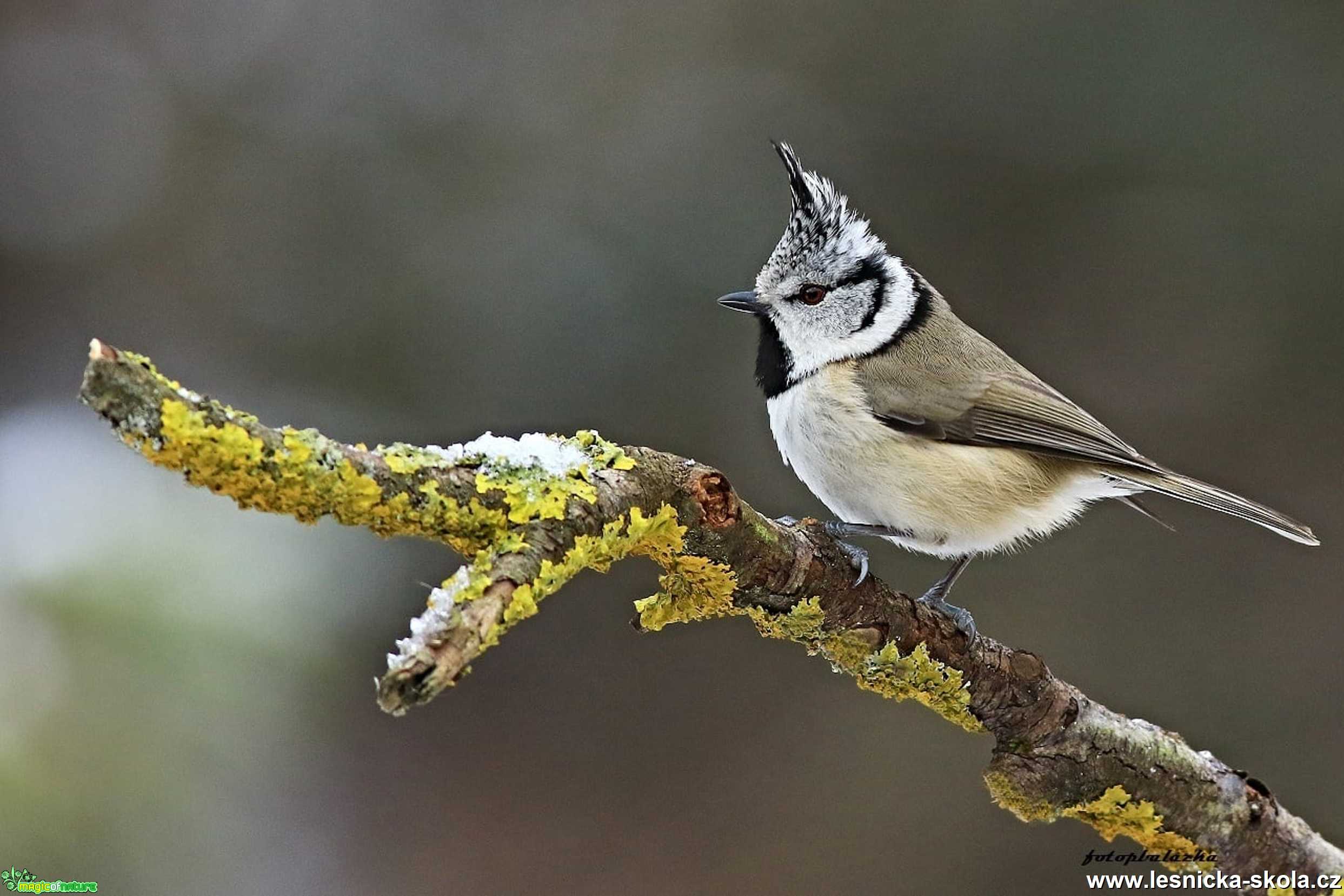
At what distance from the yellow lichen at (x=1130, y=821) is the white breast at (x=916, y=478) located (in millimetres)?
672

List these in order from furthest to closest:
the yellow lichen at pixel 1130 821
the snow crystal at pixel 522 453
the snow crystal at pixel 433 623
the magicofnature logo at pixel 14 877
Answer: the yellow lichen at pixel 1130 821
the magicofnature logo at pixel 14 877
the snow crystal at pixel 522 453
the snow crystal at pixel 433 623

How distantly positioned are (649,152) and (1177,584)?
2.61m

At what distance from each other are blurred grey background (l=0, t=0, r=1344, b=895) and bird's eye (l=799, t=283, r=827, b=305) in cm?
122

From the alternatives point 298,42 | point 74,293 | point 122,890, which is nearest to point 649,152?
point 298,42

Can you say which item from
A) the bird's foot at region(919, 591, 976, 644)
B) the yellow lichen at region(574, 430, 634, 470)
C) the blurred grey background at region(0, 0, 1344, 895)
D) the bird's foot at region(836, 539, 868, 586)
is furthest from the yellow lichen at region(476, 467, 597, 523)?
the blurred grey background at region(0, 0, 1344, 895)

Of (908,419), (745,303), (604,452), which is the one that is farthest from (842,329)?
(604,452)

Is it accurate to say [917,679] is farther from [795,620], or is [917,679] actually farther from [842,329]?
[842,329]

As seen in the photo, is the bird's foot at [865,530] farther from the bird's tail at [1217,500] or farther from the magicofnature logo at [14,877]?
the magicofnature logo at [14,877]

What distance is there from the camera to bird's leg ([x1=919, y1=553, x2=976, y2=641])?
2.49 meters

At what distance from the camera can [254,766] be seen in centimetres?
303

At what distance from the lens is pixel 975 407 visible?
3.02m

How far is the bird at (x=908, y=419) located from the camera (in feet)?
9.32

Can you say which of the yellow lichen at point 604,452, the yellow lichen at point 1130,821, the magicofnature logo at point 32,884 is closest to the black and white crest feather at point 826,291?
the yellow lichen at point 1130,821

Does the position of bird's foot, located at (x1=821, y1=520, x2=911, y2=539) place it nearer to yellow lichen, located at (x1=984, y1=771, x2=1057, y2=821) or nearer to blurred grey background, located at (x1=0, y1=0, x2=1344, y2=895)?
yellow lichen, located at (x1=984, y1=771, x2=1057, y2=821)
